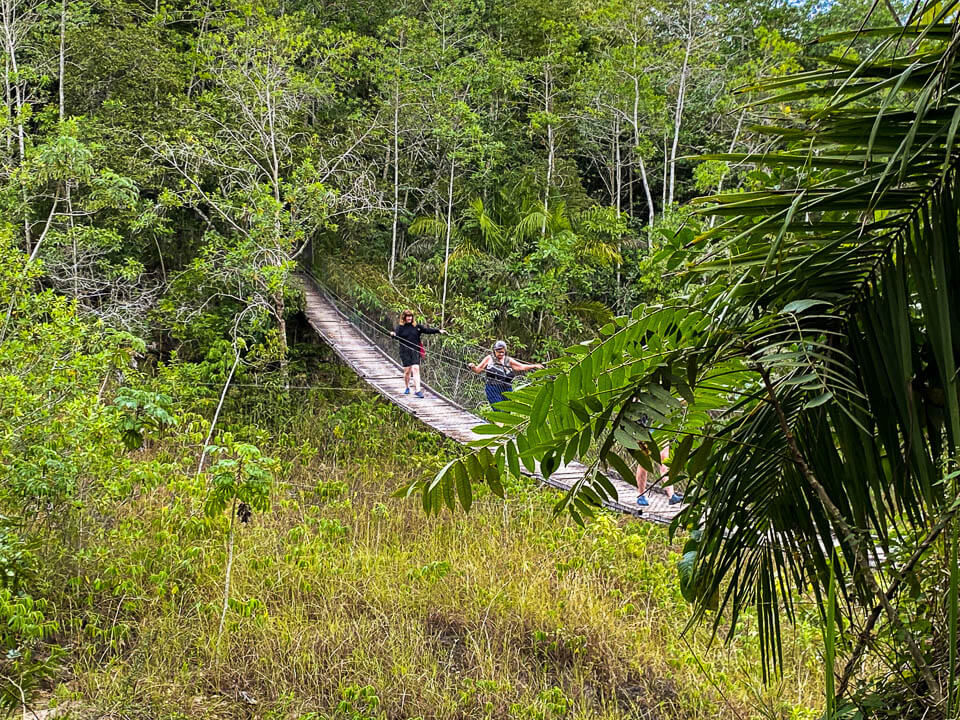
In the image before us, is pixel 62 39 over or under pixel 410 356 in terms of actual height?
over

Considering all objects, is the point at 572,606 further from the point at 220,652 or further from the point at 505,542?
the point at 220,652

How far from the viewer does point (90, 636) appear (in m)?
4.18

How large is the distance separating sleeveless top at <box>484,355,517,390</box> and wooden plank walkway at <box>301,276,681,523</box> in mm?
545

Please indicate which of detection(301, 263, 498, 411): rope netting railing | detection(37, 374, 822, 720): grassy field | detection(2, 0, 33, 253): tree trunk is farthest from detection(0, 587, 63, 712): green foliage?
detection(2, 0, 33, 253): tree trunk

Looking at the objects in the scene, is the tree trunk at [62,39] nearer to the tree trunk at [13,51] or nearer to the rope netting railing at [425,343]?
the tree trunk at [13,51]

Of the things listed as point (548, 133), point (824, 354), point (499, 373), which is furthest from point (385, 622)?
point (548, 133)

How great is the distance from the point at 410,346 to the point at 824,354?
6840 millimetres

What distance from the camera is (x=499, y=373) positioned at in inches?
252

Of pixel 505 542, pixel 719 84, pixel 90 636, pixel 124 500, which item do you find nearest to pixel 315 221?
pixel 124 500

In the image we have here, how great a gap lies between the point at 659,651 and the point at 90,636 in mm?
3374

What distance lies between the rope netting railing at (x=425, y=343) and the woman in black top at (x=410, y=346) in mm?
171

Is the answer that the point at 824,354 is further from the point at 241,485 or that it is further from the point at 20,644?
the point at 20,644

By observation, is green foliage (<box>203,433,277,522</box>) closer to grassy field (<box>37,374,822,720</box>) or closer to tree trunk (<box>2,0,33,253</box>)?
grassy field (<box>37,374,822,720</box>)

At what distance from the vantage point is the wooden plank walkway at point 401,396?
18.3ft
